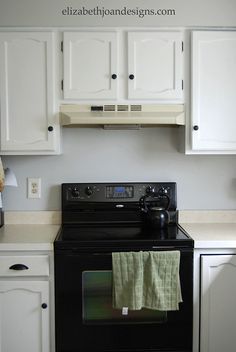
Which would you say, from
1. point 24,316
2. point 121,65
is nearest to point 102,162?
point 121,65

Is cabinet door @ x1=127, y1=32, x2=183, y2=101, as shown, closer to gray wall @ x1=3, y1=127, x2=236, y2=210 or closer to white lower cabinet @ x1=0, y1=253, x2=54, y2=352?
gray wall @ x1=3, y1=127, x2=236, y2=210

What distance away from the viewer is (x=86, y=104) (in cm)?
231

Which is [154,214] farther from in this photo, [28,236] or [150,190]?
[28,236]

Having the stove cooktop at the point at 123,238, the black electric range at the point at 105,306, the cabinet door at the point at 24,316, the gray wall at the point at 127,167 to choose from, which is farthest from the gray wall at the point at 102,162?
the cabinet door at the point at 24,316

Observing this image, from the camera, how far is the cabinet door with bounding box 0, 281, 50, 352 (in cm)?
206

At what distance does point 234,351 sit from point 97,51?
1.97m

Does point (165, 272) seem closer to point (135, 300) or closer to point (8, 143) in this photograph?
point (135, 300)

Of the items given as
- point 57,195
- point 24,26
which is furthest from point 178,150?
point 24,26

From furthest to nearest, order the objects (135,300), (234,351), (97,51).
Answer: (97,51) → (234,351) → (135,300)

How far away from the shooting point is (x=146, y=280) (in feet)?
6.59

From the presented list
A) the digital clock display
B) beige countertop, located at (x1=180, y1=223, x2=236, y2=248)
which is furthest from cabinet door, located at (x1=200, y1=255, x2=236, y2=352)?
the digital clock display

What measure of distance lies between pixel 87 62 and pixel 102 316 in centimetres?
152

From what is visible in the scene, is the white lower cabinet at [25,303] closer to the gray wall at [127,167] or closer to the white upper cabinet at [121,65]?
the gray wall at [127,167]

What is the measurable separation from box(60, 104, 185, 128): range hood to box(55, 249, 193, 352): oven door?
0.78 m
